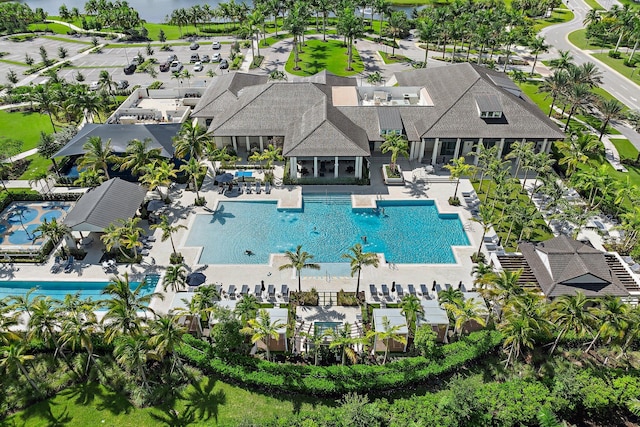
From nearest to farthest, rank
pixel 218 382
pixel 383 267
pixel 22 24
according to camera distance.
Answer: pixel 218 382, pixel 383 267, pixel 22 24

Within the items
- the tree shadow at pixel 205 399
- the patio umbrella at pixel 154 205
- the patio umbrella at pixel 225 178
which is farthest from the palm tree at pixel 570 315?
the patio umbrella at pixel 154 205

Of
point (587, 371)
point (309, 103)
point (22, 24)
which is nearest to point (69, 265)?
point (309, 103)

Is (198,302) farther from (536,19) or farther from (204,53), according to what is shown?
(536,19)

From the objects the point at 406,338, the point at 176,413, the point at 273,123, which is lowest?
the point at 176,413

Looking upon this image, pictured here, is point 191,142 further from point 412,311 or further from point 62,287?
point 412,311

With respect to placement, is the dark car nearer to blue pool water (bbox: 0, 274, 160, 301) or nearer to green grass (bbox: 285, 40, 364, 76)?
green grass (bbox: 285, 40, 364, 76)

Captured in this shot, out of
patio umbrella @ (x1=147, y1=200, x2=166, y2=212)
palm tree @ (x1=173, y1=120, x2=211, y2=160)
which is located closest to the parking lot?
palm tree @ (x1=173, y1=120, x2=211, y2=160)
